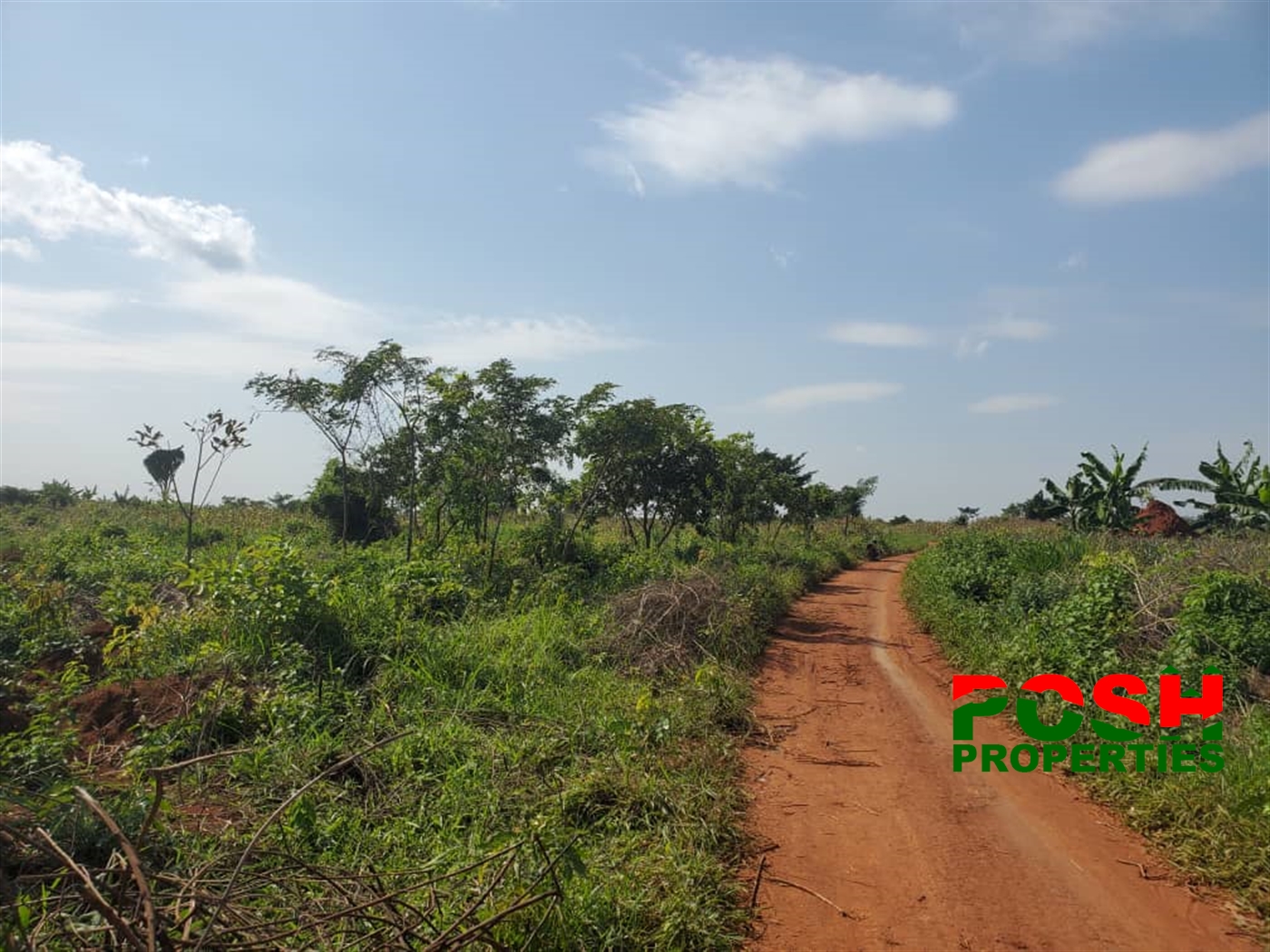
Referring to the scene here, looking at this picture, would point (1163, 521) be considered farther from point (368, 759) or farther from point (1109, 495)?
point (368, 759)

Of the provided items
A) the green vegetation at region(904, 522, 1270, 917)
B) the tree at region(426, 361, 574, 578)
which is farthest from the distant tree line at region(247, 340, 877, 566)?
the green vegetation at region(904, 522, 1270, 917)

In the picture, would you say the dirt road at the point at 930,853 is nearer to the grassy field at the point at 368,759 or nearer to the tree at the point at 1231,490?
the grassy field at the point at 368,759

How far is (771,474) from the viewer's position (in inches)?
819

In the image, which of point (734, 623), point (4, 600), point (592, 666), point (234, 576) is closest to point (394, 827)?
point (592, 666)

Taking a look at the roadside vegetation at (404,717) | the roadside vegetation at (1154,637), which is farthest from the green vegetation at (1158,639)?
the roadside vegetation at (404,717)

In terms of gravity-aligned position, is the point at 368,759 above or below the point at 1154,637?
below

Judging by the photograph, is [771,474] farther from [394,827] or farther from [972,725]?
[394,827]

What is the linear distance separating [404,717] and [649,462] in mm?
11876

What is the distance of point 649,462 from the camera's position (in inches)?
714

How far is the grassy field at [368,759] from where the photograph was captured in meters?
3.48

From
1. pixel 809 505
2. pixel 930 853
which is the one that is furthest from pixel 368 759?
pixel 809 505

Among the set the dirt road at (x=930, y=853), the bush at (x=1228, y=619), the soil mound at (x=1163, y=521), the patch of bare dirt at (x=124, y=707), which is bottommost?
the dirt road at (x=930, y=853)

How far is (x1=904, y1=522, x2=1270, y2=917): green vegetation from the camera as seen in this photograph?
4.68m

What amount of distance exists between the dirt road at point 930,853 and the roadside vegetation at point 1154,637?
0.97 feet
